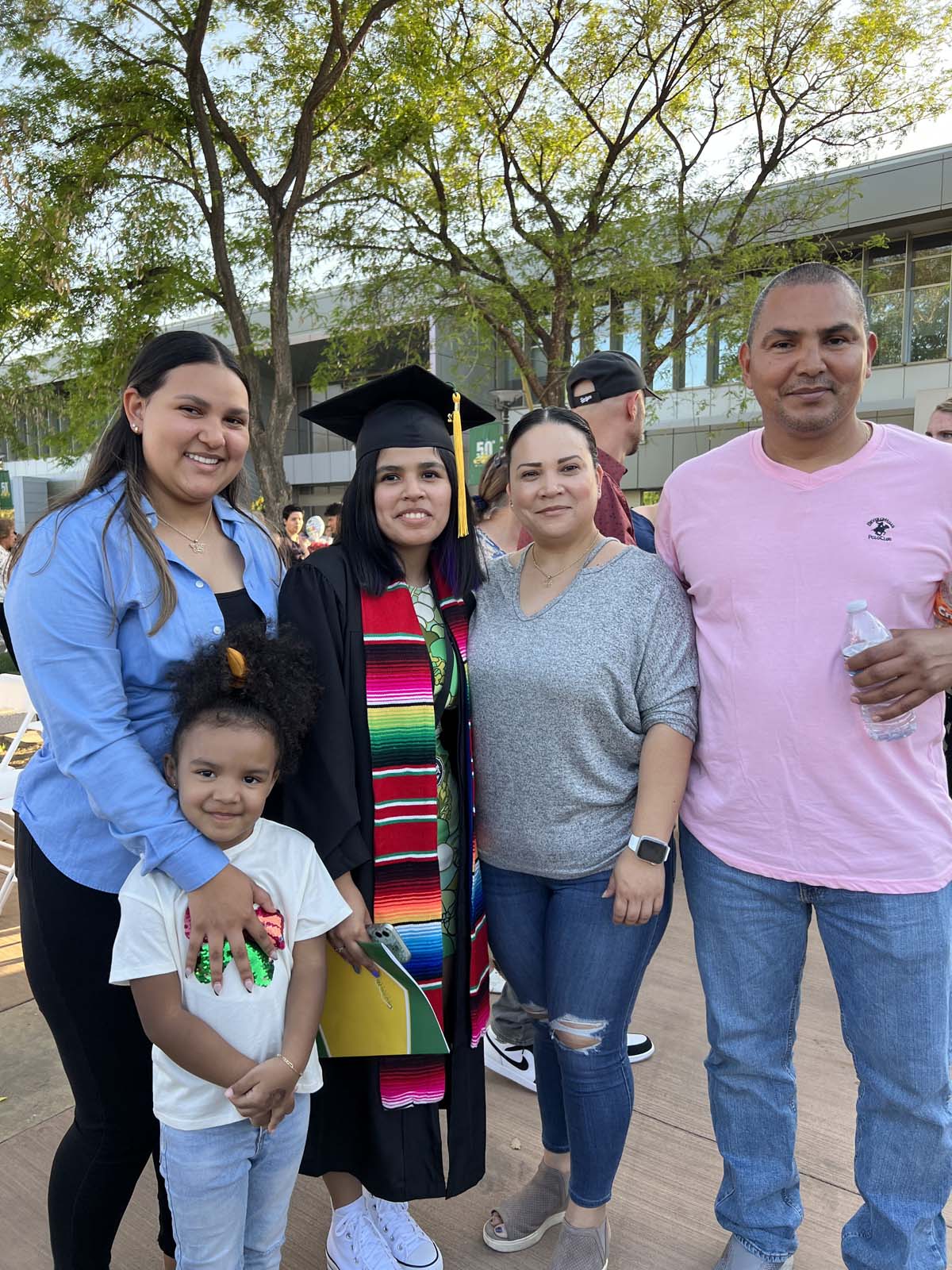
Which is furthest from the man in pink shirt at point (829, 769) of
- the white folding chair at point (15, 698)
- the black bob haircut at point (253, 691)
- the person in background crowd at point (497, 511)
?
the white folding chair at point (15, 698)

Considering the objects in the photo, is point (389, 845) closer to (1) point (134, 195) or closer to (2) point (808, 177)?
(1) point (134, 195)

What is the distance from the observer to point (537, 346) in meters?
12.5

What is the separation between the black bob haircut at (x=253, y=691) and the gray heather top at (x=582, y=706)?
1.53 feet

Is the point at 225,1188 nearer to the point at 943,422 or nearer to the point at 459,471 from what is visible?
the point at 459,471

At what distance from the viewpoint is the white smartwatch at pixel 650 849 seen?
6.56 ft

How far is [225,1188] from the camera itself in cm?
171

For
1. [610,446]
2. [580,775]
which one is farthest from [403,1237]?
[610,446]

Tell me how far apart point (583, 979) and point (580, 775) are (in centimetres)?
47

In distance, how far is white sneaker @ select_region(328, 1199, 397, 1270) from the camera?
83.7 inches

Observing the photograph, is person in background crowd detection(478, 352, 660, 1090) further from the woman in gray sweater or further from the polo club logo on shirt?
the polo club logo on shirt

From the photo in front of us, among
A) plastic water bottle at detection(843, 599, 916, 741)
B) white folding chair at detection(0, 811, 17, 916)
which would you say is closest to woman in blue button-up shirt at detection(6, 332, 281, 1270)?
plastic water bottle at detection(843, 599, 916, 741)

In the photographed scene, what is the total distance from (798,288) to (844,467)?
0.40m

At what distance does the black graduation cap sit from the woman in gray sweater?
162 mm

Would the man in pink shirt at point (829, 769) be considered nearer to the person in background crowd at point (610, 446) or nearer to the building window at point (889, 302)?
the person in background crowd at point (610, 446)
